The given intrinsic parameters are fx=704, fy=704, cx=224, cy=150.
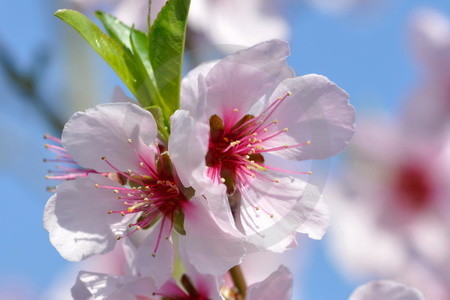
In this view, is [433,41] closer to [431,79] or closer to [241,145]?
[431,79]

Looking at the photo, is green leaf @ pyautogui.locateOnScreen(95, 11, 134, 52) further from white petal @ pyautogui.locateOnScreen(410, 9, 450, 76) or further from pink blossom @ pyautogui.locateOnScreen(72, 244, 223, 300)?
white petal @ pyautogui.locateOnScreen(410, 9, 450, 76)

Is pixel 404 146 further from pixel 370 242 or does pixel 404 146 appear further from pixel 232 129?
pixel 232 129

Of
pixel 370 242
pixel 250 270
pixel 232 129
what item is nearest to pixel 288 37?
pixel 370 242

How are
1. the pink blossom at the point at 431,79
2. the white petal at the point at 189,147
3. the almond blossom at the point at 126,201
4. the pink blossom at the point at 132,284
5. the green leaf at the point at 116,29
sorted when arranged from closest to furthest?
the white petal at the point at 189,147 → the almond blossom at the point at 126,201 → the pink blossom at the point at 132,284 → the green leaf at the point at 116,29 → the pink blossom at the point at 431,79

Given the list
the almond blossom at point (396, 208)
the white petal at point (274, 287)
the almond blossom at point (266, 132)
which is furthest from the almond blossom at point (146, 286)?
the almond blossom at point (396, 208)

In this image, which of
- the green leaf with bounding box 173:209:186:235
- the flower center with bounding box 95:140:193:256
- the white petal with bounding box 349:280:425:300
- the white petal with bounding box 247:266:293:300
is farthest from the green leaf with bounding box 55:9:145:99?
the white petal with bounding box 349:280:425:300

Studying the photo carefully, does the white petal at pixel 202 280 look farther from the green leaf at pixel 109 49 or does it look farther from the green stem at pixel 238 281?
the green leaf at pixel 109 49
